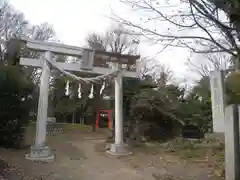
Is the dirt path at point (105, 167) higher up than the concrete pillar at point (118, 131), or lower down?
lower down

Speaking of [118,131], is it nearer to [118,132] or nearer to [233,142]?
[118,132]

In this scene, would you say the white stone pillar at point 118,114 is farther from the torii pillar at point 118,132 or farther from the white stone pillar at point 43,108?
the white stone pillar at point 43,108

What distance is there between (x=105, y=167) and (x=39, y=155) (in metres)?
2.03

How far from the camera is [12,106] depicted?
8602 mm

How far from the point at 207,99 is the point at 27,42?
9719 mm

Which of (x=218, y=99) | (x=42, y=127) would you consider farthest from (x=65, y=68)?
(x=218, y=99)

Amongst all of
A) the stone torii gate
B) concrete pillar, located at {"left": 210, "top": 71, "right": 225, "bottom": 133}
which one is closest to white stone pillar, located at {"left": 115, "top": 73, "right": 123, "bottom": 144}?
the stone torii gate

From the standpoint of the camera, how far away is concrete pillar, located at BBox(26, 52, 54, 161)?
7.43 metres

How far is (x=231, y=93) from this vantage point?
570 cm

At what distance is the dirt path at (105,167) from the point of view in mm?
6047

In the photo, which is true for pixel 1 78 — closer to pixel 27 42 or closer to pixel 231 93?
pixel 27 42

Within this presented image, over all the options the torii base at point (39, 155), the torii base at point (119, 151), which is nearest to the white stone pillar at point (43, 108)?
the torii base at point (39, 155)

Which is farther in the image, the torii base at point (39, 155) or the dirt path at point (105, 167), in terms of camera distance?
the torii base at point (39, 155)

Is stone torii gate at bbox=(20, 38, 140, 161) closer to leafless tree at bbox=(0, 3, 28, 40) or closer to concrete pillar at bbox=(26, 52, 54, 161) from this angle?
concrete pillar at bbox=(26, 52, 54, 161)
